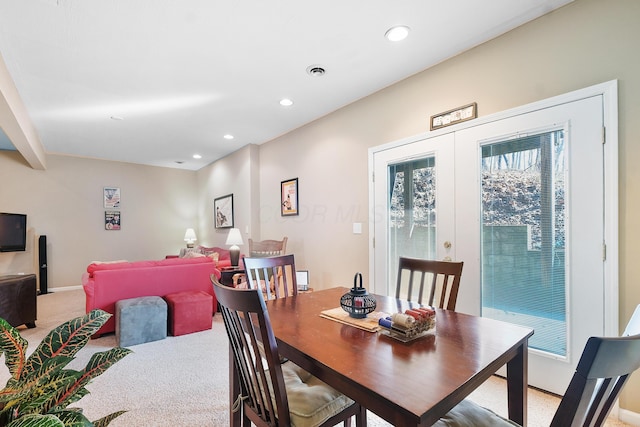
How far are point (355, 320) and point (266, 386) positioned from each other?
51 centimetres

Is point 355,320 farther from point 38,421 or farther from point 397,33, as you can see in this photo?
point 397,33

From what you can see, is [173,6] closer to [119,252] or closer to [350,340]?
[350,340]

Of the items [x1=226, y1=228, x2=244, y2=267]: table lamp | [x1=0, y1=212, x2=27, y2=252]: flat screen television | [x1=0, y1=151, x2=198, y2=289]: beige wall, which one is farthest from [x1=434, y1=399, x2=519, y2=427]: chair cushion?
[x1=0, y1=151, x2=198, y2=289]: beige wall

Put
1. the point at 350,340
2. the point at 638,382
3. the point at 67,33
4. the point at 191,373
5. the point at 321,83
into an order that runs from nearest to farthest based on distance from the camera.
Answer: the point at 350,340
the point at 638,382
the point at 67,33
the point at 191,373
the point at 321,83

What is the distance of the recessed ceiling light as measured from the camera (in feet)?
7.20

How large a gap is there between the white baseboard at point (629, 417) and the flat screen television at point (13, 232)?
25.3 feet

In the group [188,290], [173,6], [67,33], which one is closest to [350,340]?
[173,6]

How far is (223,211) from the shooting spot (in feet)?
19.6

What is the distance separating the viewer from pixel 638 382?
1744 millimetres

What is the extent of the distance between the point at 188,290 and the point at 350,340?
3.07 meters

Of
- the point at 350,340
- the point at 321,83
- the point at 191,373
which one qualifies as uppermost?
the point at 321,83

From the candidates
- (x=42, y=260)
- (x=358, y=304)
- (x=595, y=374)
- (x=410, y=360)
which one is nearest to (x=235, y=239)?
(x=358, y=304)

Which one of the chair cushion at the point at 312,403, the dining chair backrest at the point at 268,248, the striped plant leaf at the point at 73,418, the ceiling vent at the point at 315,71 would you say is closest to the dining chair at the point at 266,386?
the chair cushion at the point at 312,403

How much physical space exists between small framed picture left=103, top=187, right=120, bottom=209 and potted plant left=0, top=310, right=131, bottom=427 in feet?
21.9
